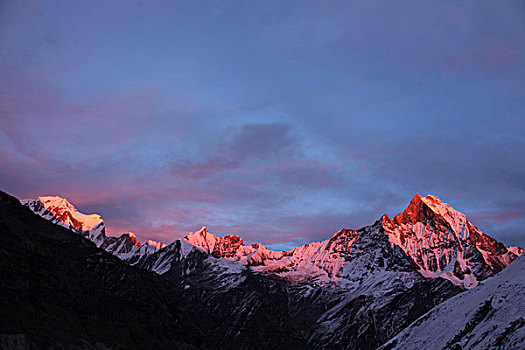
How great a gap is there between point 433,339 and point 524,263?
92.0ft

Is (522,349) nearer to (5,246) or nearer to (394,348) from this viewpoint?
(394,348)

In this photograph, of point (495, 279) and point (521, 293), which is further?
point (495, 279)

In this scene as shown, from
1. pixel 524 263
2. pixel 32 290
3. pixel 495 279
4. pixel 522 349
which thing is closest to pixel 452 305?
pixel 495 279

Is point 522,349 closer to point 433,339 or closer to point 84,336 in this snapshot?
point 433,339

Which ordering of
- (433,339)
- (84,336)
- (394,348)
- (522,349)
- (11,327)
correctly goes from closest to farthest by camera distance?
(522,349)
(433,339)
(394,348)
(11,327)
(84,336)

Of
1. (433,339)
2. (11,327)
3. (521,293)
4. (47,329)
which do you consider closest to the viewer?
(521,293)

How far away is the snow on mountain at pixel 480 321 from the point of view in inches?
3482

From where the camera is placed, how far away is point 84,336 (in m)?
192

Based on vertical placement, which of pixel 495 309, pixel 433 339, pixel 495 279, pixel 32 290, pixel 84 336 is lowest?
pixel 84 336

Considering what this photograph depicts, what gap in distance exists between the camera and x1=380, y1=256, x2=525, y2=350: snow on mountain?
8844cm

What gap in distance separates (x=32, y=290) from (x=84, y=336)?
2644 centimetres

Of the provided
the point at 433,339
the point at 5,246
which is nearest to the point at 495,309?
the point at 433,339

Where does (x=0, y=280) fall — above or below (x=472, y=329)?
below

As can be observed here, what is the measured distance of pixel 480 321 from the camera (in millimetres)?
99938
